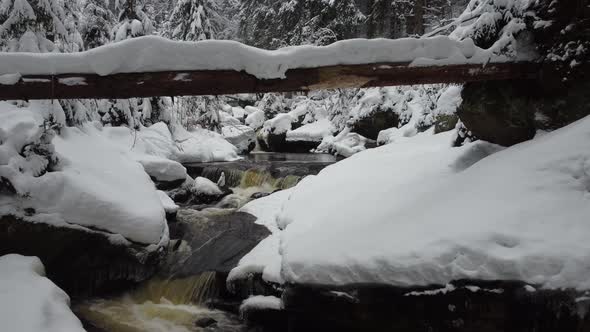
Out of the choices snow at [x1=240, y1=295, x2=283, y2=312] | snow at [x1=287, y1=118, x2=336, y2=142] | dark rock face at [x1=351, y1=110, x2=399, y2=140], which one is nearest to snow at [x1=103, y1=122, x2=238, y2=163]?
snow at [x1=287, y1=118, x2=336, y2=142]

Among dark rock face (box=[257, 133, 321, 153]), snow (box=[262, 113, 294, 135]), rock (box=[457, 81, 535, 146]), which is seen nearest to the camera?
rock (box=[457, 81, 535, 146])

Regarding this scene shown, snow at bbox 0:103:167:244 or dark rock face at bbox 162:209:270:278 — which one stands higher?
snow at bbox 0:103:167:244

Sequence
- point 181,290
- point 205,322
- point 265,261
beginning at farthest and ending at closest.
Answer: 1. point 181,290
2. point 265,261
3. point 205,322

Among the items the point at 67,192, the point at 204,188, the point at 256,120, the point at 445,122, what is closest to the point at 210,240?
the point at 67,192

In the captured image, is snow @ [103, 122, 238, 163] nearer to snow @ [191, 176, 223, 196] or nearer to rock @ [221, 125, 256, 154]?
snow @ [191, 176, 223, 196]

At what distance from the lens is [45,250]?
20.7 feet

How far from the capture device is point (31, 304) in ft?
14.3

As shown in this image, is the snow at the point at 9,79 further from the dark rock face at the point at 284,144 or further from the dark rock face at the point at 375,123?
the dark rock face at the point at 284,144

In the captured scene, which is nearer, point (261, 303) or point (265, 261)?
point (261, 303)

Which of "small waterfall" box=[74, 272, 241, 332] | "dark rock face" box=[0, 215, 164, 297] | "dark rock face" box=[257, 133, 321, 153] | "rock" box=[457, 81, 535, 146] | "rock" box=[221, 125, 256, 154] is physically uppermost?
"rock" box=[457, 81, 535, 146]

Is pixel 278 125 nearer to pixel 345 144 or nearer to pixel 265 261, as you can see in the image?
pixel 345 144

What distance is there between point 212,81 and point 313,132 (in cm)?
1796

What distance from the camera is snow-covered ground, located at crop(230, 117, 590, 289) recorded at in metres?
3.94

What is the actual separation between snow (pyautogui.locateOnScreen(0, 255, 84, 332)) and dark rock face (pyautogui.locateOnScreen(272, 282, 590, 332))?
110 inches
